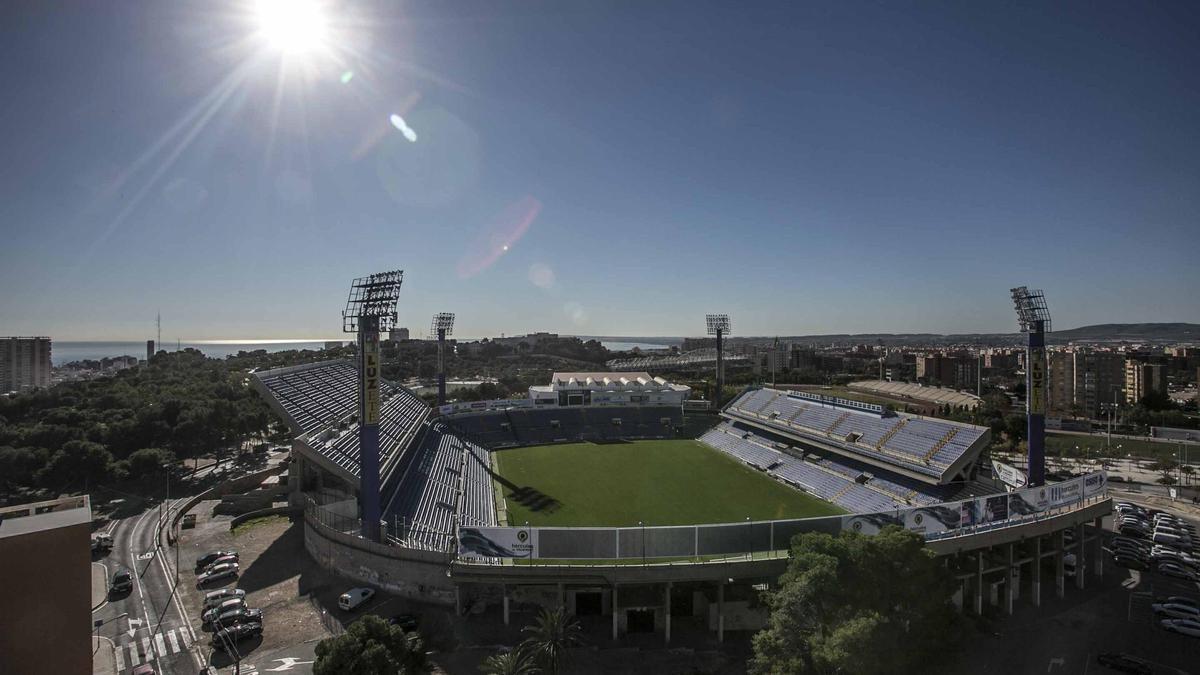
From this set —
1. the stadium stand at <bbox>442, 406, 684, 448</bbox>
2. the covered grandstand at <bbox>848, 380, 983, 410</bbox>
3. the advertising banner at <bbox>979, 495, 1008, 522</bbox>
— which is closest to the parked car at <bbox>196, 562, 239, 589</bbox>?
the stadium stand at <bbox>442, 406, 684, 448</bbox>

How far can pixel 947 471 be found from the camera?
25.8m

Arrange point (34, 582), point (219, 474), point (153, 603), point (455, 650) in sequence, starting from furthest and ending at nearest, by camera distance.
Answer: point (219, 474) < point (153, 603) < point (455, 650) < point (34, 582)

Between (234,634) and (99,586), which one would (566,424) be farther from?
(234,634)

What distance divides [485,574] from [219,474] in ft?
112

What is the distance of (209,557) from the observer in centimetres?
2331

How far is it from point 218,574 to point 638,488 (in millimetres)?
21352

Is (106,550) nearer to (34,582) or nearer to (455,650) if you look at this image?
(34,582)

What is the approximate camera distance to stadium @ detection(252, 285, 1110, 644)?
17.0 metres

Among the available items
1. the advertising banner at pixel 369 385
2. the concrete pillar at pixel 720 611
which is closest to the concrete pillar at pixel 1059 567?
the concrete pillar at pixel 720 611

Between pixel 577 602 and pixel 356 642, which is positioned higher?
pixel 356 642

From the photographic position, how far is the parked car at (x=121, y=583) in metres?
20.6

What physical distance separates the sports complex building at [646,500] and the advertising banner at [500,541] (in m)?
0.05

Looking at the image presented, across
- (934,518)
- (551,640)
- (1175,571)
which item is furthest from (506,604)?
(1175,571)

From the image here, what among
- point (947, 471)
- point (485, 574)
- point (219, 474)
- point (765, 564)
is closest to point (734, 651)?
point (765, 564)
